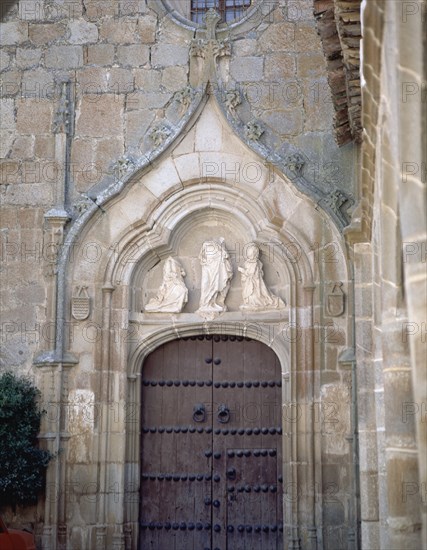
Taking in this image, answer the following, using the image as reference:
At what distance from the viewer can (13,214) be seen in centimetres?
1074

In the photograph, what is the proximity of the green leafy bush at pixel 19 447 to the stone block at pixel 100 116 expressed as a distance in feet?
9.02

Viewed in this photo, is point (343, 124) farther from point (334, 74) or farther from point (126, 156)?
point (126, 156)

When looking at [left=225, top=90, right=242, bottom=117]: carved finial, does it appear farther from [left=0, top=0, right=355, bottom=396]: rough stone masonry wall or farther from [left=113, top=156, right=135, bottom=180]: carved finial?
[left=113, top=156, right=135, bottom=180]: carved finial

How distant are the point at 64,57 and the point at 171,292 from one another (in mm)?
2825

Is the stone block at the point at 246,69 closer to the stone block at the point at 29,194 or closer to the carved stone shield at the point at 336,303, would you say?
the stone block at the point at 29,194

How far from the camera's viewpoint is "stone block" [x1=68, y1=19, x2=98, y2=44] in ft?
36.2

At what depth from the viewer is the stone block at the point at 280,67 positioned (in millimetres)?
10734

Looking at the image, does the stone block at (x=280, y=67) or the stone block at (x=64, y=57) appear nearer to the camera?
the stone block at (x=280, y=67)

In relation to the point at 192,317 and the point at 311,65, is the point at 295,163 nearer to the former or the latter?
the point at 311,65

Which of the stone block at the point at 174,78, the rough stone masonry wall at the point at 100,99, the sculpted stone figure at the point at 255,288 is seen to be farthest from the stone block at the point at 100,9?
the sculpted stone figure at the point at 255,288

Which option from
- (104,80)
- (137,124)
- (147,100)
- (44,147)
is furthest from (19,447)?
(104,80)

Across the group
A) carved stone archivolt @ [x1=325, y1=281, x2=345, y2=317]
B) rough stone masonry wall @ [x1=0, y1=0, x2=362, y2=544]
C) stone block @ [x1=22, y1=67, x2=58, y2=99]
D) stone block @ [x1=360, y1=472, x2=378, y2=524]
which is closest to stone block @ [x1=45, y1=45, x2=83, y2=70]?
rough stone masonry wall @ [x1=0, y1=0, x2=362, y2=544]

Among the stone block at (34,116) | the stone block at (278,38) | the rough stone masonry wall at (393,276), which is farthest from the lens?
the stone block at (34,116)

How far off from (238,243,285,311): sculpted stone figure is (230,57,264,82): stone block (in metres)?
1.78
